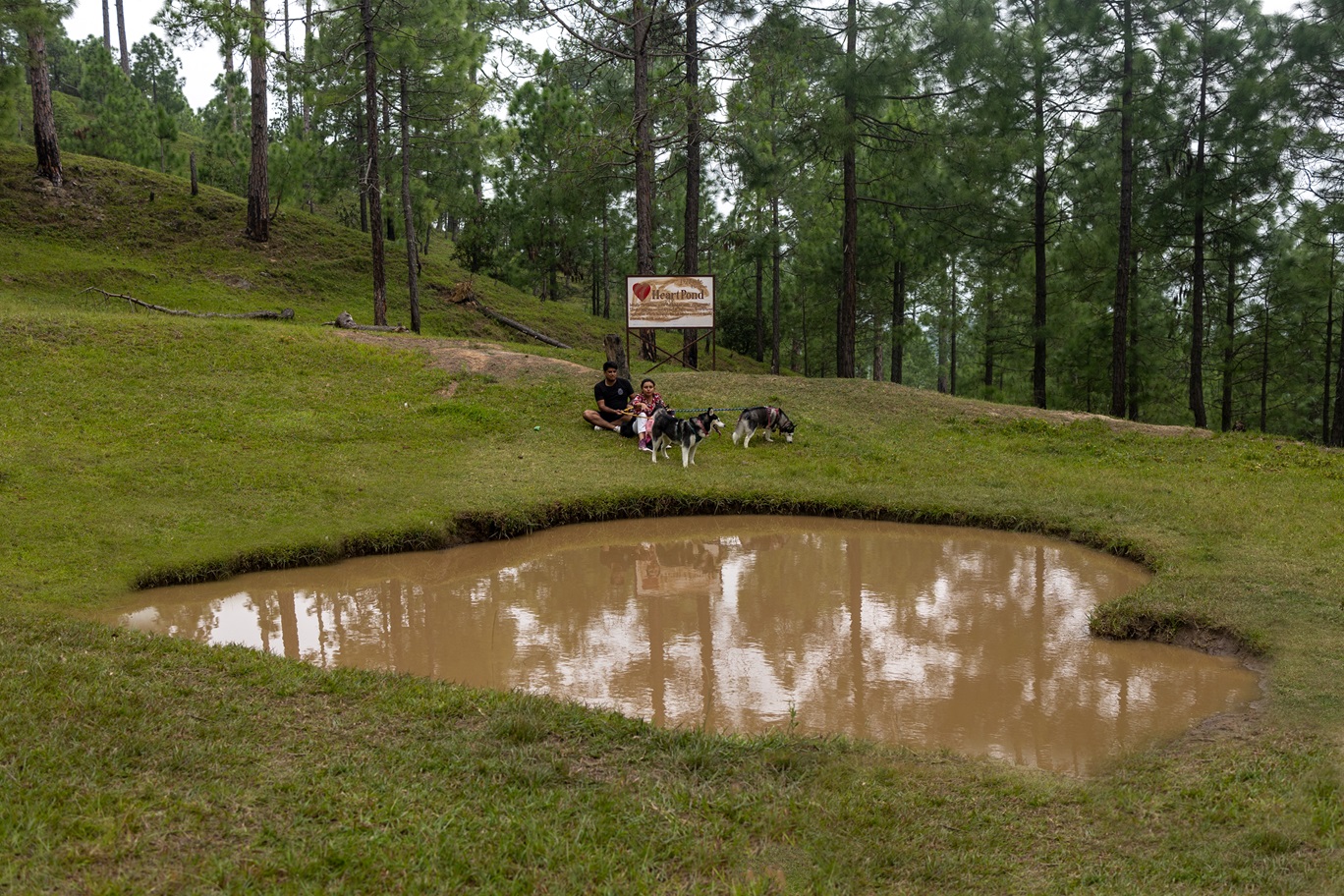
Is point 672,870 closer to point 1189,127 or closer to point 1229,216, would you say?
point 1189,127

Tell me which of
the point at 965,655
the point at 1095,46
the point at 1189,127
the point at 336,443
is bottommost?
the point at 965,655

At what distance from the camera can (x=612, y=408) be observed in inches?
616

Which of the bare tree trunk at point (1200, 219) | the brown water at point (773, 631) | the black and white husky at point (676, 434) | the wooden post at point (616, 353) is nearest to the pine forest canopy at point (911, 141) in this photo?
the bare tree trunk at point (1200, 219)

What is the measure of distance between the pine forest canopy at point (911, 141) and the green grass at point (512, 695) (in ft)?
20.6

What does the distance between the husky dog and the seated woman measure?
1349 mm

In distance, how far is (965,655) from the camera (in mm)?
7422

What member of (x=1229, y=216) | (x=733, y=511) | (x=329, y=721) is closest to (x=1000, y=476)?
(x=733, y=511)

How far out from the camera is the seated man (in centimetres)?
1537

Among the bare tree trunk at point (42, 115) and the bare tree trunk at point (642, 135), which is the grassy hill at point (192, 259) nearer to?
the bare tree trunk at point (42, 115)

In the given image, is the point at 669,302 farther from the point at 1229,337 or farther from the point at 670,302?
the point at 1229,337

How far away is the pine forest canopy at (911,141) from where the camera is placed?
19875 mm

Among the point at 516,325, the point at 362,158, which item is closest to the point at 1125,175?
the point at 516,325

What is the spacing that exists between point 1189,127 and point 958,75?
6.11m

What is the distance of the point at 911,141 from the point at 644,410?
9947mm
